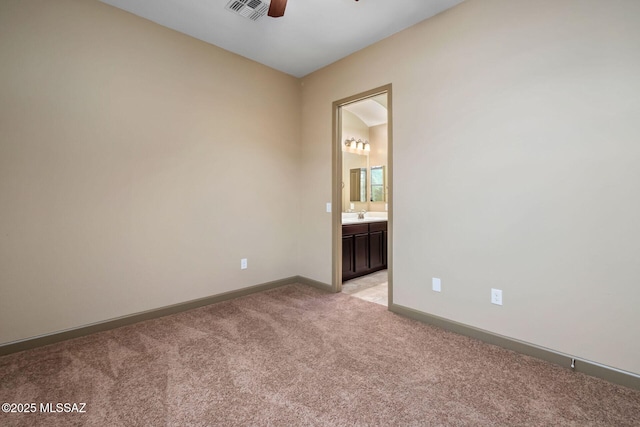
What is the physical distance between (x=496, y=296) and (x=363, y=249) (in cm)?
219

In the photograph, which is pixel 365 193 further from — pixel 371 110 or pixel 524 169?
pixel 524 169

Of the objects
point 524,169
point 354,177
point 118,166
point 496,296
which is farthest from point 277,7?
point 354,177

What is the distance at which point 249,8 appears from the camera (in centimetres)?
244

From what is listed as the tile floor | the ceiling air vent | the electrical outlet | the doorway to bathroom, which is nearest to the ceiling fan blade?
the ceiling air vent

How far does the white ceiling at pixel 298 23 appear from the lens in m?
2.42

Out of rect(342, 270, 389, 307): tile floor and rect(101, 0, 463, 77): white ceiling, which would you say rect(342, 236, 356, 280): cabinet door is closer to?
rect(342, 270, 389, 307): tile floor

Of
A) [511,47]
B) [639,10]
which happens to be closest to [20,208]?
[511,47]

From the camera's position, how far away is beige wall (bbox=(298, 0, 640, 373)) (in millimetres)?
1750

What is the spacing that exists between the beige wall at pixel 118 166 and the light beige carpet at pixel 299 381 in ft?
1.79

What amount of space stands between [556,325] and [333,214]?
229 cm

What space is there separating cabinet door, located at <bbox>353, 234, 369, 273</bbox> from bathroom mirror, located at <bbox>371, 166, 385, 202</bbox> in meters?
1.33

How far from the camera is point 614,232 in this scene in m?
1.75

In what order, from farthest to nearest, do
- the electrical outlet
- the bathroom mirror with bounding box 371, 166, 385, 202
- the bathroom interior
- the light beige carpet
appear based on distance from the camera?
the bathroom mirror with bounding box 371, 166, 385, 202 → the bathroom interior → the electrical outlet → the light beige carpet

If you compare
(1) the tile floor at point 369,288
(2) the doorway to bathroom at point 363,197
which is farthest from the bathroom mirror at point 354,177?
(1) the tile floor at point 369,288
